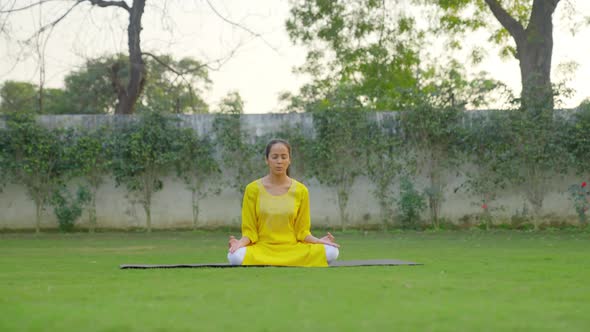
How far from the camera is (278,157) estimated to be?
794cm

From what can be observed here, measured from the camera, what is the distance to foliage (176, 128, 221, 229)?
16.0 metres

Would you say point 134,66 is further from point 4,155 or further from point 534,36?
point 534,36

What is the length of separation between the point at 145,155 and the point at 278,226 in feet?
27.2

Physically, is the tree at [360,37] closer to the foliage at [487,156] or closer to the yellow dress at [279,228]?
the foliage at [487,156]

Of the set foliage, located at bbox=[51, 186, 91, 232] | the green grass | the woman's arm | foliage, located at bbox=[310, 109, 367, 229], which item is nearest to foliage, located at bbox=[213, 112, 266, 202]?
foliage, located at bbox=[310, 109, 367, 229]

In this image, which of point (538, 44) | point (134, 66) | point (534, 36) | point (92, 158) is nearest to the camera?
point (92, 158)

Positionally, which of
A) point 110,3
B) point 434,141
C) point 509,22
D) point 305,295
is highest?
point 110,3

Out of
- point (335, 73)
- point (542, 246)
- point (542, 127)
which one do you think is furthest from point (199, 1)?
point (542, 246)

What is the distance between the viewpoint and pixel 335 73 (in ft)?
65.4

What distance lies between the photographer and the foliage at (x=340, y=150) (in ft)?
52.5

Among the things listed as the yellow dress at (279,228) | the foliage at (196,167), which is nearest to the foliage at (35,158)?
the foliage at (196,167)

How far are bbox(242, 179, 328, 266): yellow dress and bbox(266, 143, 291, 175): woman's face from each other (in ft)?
0.79

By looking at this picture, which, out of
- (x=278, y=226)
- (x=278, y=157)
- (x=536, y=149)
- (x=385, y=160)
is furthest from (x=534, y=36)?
(x=278, y=226)

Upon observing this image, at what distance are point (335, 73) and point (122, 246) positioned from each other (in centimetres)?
916
